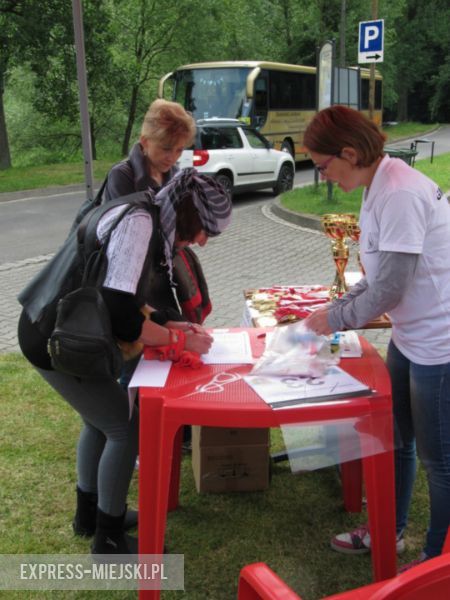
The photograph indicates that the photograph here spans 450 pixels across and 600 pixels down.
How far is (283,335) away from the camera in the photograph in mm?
2377

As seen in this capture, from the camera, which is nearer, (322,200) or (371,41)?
(371,41)

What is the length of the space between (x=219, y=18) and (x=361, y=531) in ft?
76.2

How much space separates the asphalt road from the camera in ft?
28.2

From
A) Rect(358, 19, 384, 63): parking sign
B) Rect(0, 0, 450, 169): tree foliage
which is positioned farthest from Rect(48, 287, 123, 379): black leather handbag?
Rect(0, 0, 450, 169): tree foliage

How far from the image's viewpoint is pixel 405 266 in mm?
1923

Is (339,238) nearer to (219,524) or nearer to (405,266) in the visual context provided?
(405,266)

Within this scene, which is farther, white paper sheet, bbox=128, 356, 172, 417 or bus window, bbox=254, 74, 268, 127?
bus window, bbox=254, 74, 268, 127

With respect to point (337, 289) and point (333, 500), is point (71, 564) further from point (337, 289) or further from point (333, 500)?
point (337, 289)

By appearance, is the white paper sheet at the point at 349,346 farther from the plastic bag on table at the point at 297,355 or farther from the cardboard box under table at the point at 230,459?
the cardboard box under table at the point at 230,459

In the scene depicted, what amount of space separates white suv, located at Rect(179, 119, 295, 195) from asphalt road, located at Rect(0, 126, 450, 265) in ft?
1.55

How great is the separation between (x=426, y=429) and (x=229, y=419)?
27.5 inches

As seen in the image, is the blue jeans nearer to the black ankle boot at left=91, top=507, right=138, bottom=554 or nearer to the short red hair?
the short red hair

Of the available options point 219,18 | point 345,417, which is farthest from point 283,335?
point 219,18

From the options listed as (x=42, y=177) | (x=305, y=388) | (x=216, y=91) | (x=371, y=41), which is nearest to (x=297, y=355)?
(x=305, y=388)
